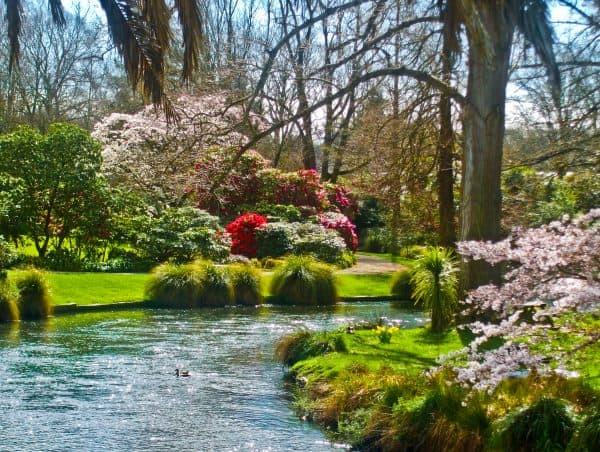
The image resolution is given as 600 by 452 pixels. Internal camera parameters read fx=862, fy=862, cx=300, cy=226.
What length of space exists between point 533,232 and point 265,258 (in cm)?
2215

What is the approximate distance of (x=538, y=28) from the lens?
35.8 ft

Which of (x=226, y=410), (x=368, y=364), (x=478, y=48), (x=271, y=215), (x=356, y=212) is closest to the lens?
(x=226, y=410)

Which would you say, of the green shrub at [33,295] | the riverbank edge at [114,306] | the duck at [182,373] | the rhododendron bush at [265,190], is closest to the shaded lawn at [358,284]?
the riverbank edge at [114,306]

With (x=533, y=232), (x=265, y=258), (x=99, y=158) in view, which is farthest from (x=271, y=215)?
(x=533, y=232)

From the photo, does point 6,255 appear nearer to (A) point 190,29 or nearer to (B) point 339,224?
(A) point 190,29

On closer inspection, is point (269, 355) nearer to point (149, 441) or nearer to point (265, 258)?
point (149, 441)

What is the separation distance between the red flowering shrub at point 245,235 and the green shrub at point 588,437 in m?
23.2

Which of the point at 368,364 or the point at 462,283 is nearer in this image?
the point at 368,364

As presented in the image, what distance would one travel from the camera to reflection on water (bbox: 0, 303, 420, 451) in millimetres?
9000

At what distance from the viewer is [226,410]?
10.2m

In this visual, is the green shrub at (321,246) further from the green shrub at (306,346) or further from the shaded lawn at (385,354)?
the green shrub at (306,346)

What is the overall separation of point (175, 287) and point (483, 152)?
390 inches

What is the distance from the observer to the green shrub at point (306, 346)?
1255 centimetres

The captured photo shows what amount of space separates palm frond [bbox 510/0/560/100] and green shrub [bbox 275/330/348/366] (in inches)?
185
